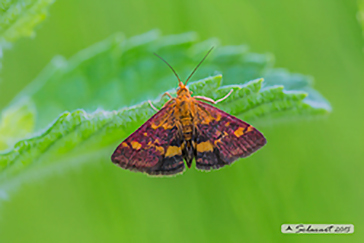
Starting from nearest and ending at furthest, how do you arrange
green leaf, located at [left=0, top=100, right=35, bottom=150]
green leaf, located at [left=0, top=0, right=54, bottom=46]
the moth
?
1. green leaf, located at [left=0, top=0, right=54, bottom=46]
2. green leaf, located at [left=0, top=100, right=35, bottom=150]
3. the moth

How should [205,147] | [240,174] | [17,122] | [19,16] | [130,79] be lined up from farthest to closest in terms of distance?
→ [240,174], [205,147], [130,79], [17,122], [19,16]

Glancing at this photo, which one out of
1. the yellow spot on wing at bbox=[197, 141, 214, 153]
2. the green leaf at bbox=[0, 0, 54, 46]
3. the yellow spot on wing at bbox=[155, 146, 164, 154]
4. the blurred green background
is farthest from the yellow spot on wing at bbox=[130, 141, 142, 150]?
the blurred green background

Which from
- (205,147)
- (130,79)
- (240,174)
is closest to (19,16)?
(130,79)

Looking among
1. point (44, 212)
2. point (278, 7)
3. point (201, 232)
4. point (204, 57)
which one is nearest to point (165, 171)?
point (204, 57)

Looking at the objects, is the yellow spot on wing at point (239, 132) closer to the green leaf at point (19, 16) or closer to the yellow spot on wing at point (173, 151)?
the yellow spot on wing at point (173, 151)

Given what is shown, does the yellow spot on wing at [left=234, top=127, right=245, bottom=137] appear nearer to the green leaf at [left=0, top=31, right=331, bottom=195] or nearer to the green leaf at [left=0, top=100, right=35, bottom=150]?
the green leaf at [left=0, top=31, right=331, bottom=195]

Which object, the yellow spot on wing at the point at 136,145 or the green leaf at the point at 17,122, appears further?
the yellow spot on wing at the point at 136,145

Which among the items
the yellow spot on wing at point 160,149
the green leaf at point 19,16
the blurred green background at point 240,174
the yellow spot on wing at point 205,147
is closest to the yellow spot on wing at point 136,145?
the yellow spot on wing at point 160,149

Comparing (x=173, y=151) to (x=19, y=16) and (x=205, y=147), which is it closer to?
(x=205, y=147)
